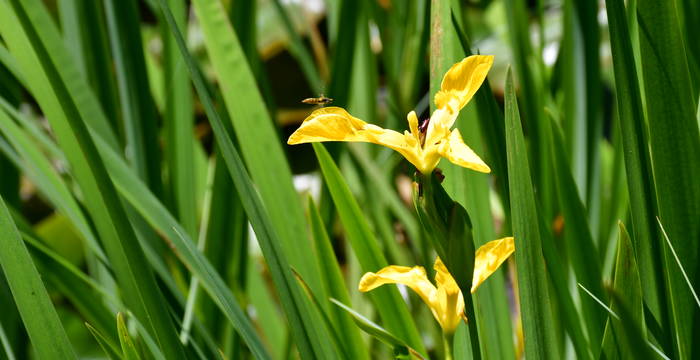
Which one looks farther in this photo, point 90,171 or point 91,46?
point 91,46

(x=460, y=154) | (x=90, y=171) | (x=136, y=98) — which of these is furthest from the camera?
(x=136, y=98)

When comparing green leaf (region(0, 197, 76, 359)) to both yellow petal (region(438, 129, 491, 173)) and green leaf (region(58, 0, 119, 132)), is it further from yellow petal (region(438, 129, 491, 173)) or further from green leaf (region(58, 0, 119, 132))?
green leaf (region(58, 0, 119, 132))

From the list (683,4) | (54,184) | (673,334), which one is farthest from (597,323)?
(54,184)

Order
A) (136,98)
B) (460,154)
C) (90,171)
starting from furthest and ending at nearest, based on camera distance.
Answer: (136,98), (90,171), (460,154)

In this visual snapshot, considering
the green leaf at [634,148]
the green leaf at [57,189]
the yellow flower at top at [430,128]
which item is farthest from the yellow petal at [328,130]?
the green leaf at [57,189]

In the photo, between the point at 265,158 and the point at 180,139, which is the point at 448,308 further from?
the point at 180,139

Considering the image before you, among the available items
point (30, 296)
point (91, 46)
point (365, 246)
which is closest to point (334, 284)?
point (365, 246)

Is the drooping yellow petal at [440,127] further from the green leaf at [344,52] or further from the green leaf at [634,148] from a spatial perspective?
the green leaf at [344,52]
